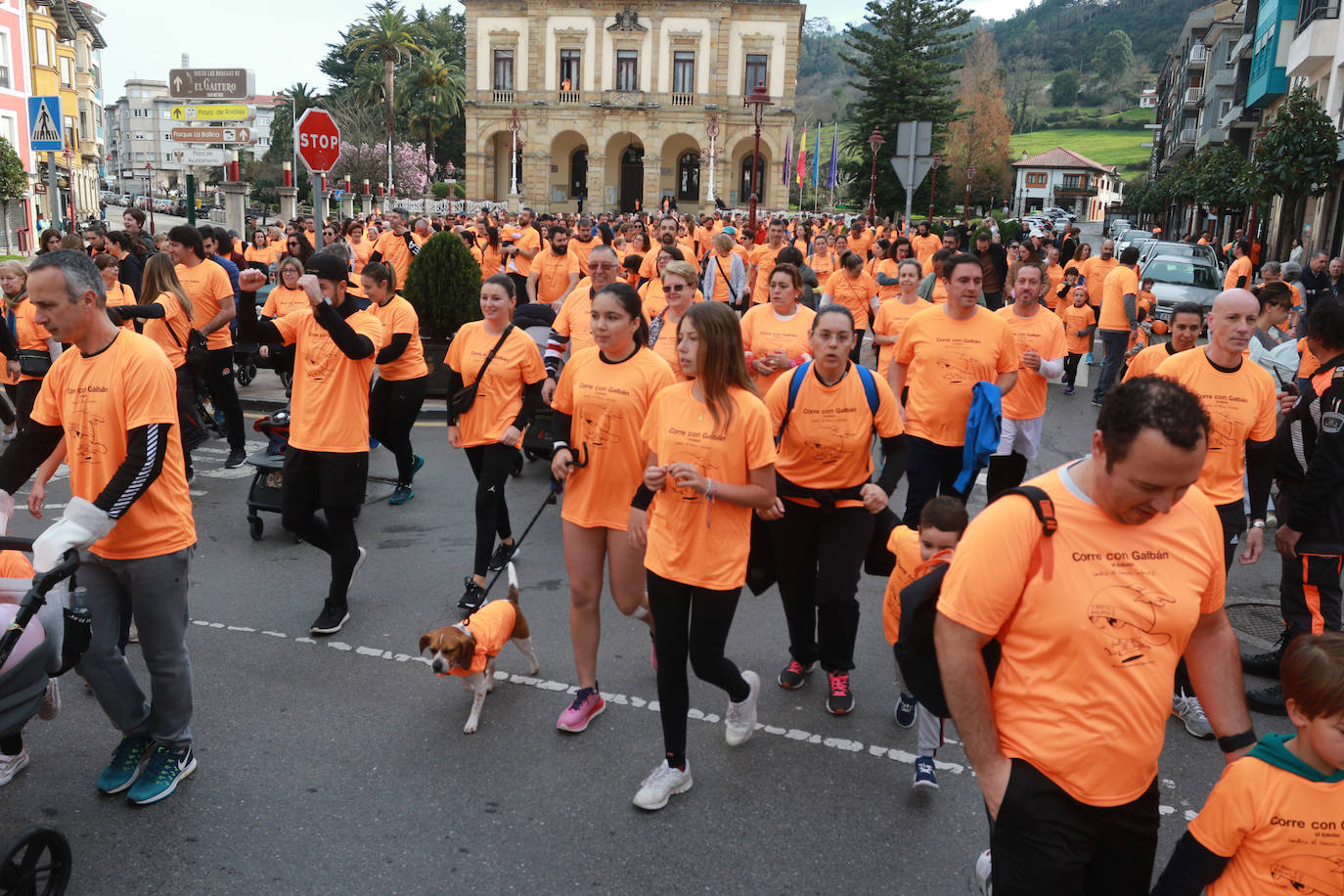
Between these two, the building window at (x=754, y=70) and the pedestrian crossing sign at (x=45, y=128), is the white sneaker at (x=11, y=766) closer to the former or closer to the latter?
the pedestrian crossing sign at (x=45, y=128)

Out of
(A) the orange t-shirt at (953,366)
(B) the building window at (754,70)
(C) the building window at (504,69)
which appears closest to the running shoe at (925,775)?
(A) the orange t-shirt at (953,366)

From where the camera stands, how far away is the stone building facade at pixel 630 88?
2317 inches

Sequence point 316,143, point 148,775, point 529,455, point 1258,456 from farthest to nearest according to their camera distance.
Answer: point 316,143
point 529,455
point 1258,456
point 148,775

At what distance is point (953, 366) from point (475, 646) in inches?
121

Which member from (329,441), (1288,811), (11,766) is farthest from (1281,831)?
(329,441)

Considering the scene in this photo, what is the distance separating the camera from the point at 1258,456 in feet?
16.2

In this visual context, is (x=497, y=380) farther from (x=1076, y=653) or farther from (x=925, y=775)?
(x=1076, y=653)

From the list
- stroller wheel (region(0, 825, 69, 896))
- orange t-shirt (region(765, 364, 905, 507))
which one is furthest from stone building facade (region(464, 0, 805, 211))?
stroller wheel (region(0, 825, 69, 896))

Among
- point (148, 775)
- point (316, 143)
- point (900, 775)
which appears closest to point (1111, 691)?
point (900, 775)

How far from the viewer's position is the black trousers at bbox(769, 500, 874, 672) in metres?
4.75

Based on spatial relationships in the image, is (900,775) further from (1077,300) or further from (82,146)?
(82,146)

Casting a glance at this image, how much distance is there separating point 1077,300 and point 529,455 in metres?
8.48

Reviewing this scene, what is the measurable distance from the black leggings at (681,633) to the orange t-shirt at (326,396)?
99.8 inches

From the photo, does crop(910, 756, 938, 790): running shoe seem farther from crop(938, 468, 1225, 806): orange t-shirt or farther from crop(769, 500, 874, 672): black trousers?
crop(938, 468, 1225, 806): orange t-shirt
